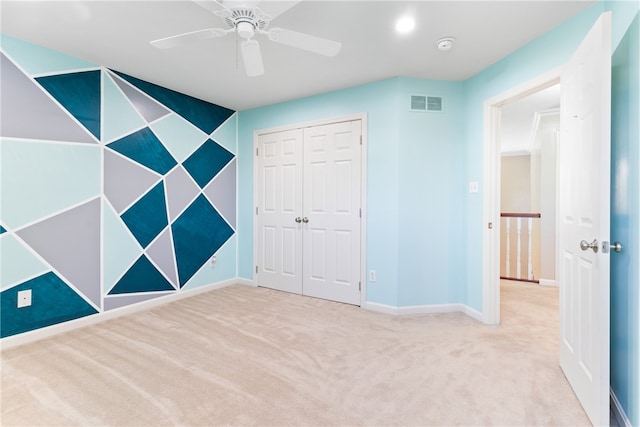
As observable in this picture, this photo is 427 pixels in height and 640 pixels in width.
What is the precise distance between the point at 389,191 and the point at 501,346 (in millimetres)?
1637

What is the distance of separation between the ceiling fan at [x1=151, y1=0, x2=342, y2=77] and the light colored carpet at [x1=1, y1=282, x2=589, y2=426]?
79.9 inches

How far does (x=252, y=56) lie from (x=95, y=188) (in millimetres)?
2051

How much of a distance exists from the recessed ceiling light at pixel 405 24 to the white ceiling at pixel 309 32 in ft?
0.16

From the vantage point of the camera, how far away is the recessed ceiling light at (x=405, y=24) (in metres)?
2.16

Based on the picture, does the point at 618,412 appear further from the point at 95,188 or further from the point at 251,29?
the point at 95,188

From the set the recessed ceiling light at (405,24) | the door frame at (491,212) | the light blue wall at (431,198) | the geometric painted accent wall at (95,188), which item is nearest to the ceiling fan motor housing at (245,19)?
the recessed ceiling light at (405,24)

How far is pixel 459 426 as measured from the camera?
1.54m

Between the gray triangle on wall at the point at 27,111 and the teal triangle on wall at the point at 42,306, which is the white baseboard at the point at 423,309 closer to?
the teal triangle on wall at the point at 42,306

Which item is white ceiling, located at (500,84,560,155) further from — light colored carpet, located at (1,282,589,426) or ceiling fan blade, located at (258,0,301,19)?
ceiling fan blade, located at (258,0,301,19)

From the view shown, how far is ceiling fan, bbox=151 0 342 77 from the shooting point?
1.64 metres

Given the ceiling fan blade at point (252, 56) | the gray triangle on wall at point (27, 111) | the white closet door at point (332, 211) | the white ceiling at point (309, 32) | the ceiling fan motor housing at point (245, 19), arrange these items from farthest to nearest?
the white closet door at point (332, 211), the gray triangle on wall at point (27, 111), the white ceiling at point (309, 32), the ceiling fan blade at point (252, 56), the ceiling fan motor housing at point (245, 19)

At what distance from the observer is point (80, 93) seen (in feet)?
9.18

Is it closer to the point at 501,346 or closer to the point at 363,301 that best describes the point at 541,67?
the point at 501,346

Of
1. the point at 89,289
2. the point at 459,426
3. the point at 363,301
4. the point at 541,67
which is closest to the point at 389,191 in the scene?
the point at 363,301
